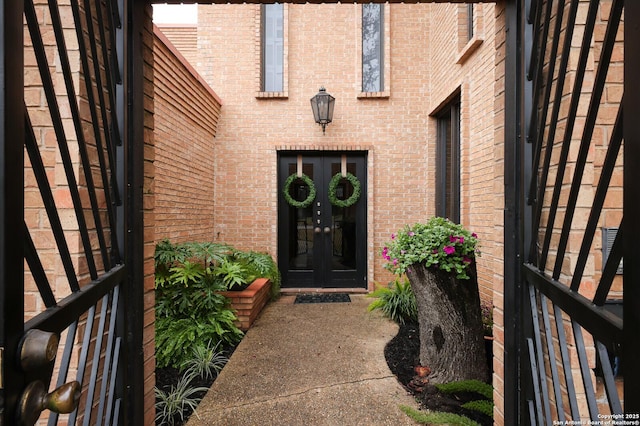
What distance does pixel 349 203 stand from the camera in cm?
583

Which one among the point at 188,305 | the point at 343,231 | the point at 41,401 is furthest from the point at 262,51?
the point at 41,401

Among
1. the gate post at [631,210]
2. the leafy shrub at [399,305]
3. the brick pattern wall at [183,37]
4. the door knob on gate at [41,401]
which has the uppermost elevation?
the brick pattern wall at [183,37]

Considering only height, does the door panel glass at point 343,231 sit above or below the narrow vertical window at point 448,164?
below

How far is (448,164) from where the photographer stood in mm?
5336

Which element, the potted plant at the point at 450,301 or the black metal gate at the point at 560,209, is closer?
the black metal gate at the point at 560,209

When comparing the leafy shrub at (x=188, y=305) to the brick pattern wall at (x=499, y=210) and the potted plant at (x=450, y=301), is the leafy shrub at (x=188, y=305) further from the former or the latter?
the brick pattern wall at (x=499, y=210)

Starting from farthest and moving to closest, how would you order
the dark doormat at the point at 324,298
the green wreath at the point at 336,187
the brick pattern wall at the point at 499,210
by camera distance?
the green wreath at the point at 336,187 < the dark doormat at the point at 324,298 < the brick pattern wall at the point at 499,210

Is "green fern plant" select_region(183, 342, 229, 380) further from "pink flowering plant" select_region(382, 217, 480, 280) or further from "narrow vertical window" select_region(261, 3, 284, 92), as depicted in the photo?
"narrow vertical window" select_region(261, 3, 284, 92)

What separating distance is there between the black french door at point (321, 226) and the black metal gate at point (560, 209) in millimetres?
4439

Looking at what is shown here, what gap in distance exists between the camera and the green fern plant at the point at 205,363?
9.42ft

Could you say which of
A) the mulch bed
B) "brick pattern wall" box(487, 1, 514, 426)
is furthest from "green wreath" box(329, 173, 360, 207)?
"brick pattern wall" box(487, 1, 514, 426)

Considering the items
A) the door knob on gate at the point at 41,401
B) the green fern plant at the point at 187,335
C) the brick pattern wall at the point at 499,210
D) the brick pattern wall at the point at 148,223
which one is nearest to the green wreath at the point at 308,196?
the green fern plant at the point at 187,335

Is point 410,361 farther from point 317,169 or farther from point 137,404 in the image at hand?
point 317,169

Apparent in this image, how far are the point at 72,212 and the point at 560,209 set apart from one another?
192 cm
